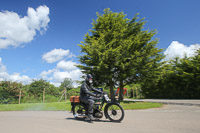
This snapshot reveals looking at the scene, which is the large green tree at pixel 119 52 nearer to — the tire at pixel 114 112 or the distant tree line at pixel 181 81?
the distant tree line at pixel 181 81

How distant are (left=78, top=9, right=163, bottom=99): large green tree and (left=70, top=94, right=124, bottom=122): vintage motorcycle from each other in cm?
765

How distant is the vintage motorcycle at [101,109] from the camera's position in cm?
568

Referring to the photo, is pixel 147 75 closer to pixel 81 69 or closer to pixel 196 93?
pixel 81 69

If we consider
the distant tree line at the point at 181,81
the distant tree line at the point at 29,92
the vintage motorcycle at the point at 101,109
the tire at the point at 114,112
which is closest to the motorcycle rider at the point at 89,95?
the vintage motorcycle at the point at 101,109

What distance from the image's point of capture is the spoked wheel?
622 cm

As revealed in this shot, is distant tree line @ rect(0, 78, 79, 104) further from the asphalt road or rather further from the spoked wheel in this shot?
the spoked wheel

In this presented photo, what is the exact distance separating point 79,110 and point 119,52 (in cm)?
902

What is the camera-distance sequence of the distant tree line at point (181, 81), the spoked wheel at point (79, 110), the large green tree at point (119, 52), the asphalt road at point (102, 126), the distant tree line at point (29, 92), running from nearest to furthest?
the asphalt road at point (102, 126) → the spoked wheel at point (79, 110) → the large green tree at point (119, 52) → the distant tree line at point (29, 92) → the distant tree line at point (181, 81)

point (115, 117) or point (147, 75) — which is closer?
point (115, 117)

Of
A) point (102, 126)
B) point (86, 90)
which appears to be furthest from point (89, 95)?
point (102, 126)

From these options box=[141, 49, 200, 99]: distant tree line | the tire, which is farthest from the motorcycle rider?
box=[141, 49, 200, 99]: distant tree line

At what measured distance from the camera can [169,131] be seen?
4.09m

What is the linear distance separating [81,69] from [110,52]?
181 inches

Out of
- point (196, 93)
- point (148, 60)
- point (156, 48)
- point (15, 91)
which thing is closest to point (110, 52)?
point (148, 60)
